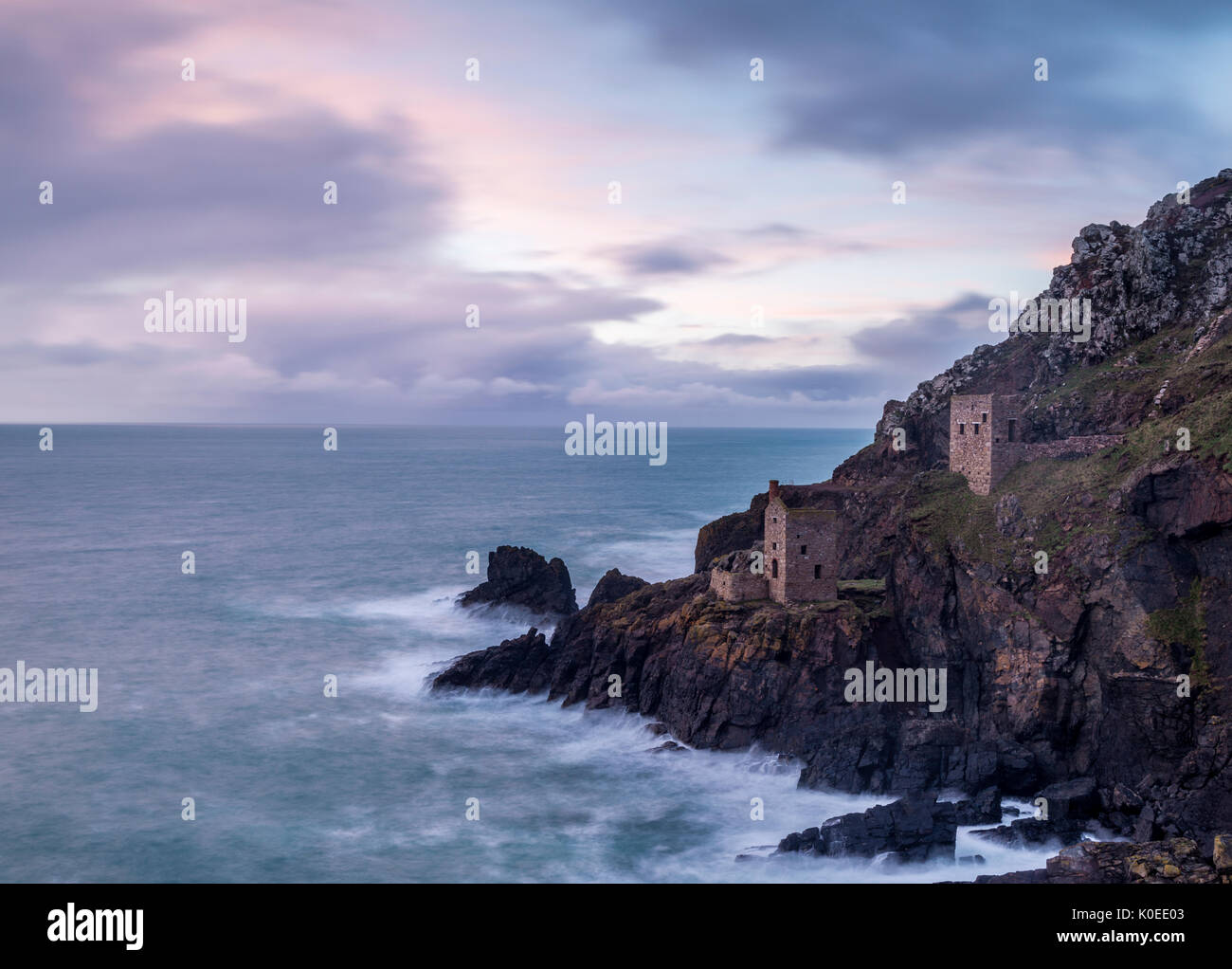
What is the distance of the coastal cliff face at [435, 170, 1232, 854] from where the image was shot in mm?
37156

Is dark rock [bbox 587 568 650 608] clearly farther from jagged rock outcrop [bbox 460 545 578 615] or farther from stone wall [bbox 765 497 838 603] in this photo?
stone wall [bbox 765 497 838 603]

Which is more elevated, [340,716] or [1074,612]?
[1074,612]

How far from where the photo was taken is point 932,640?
146 feet

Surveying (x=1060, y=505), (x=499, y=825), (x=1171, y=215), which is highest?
(x=1171, y=215)

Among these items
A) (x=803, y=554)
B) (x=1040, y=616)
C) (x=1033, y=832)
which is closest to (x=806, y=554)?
(x=803, y=554)

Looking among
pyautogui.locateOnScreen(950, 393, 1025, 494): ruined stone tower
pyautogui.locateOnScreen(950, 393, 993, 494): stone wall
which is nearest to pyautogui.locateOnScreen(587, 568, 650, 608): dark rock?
pyautogui.locateOnScreen(950, 393, 993, 494): stone wall

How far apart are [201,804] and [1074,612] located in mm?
38823

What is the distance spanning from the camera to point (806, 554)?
4681 cm

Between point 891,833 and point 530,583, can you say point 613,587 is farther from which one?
point 891,833

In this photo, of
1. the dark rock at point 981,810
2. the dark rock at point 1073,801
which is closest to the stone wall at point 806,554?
the dark rock at point 981,810

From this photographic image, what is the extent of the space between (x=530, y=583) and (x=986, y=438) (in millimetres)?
32552
